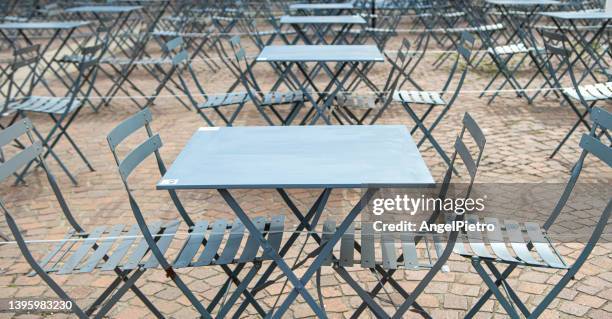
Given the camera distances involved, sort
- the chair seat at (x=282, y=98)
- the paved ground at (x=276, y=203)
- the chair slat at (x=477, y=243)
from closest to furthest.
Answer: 1. the chair slat at (x=477, y=243)
2. the paved ground at (x=276, y=203)
3. the chair seat at (x=282, y=98)

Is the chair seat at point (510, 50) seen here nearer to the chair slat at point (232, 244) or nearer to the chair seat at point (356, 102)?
the chair seat at point (356, 102)

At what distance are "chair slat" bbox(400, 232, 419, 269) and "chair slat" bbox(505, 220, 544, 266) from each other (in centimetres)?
47

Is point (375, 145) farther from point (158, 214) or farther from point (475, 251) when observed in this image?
point (158, 214)

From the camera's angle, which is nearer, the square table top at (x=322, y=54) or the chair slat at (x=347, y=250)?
the chair slat at (x=347, y=250)

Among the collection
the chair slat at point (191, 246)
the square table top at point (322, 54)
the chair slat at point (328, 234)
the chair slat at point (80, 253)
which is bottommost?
the chair slat at point (328, 234)

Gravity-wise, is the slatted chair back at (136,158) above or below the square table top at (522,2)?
above

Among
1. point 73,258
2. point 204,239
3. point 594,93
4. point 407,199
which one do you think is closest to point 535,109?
point 594,93

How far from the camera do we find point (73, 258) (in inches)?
106

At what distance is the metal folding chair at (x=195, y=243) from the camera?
2490mm

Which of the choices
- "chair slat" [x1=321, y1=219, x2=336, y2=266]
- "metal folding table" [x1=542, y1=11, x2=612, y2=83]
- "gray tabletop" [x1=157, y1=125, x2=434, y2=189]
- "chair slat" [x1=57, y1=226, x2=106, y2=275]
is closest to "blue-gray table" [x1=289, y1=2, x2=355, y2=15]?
"metal folding table" [x1=542, y1=11, x2=612, y2=83]

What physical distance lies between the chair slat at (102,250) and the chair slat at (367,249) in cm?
124

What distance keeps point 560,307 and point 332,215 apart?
5.60ft

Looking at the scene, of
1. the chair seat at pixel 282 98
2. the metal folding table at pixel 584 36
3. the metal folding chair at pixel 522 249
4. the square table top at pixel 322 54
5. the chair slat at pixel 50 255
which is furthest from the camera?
the metal folding table at pixel 584 36

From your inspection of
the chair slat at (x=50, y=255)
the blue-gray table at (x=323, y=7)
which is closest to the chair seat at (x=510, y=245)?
the chair slat at (x=50, y=255)
